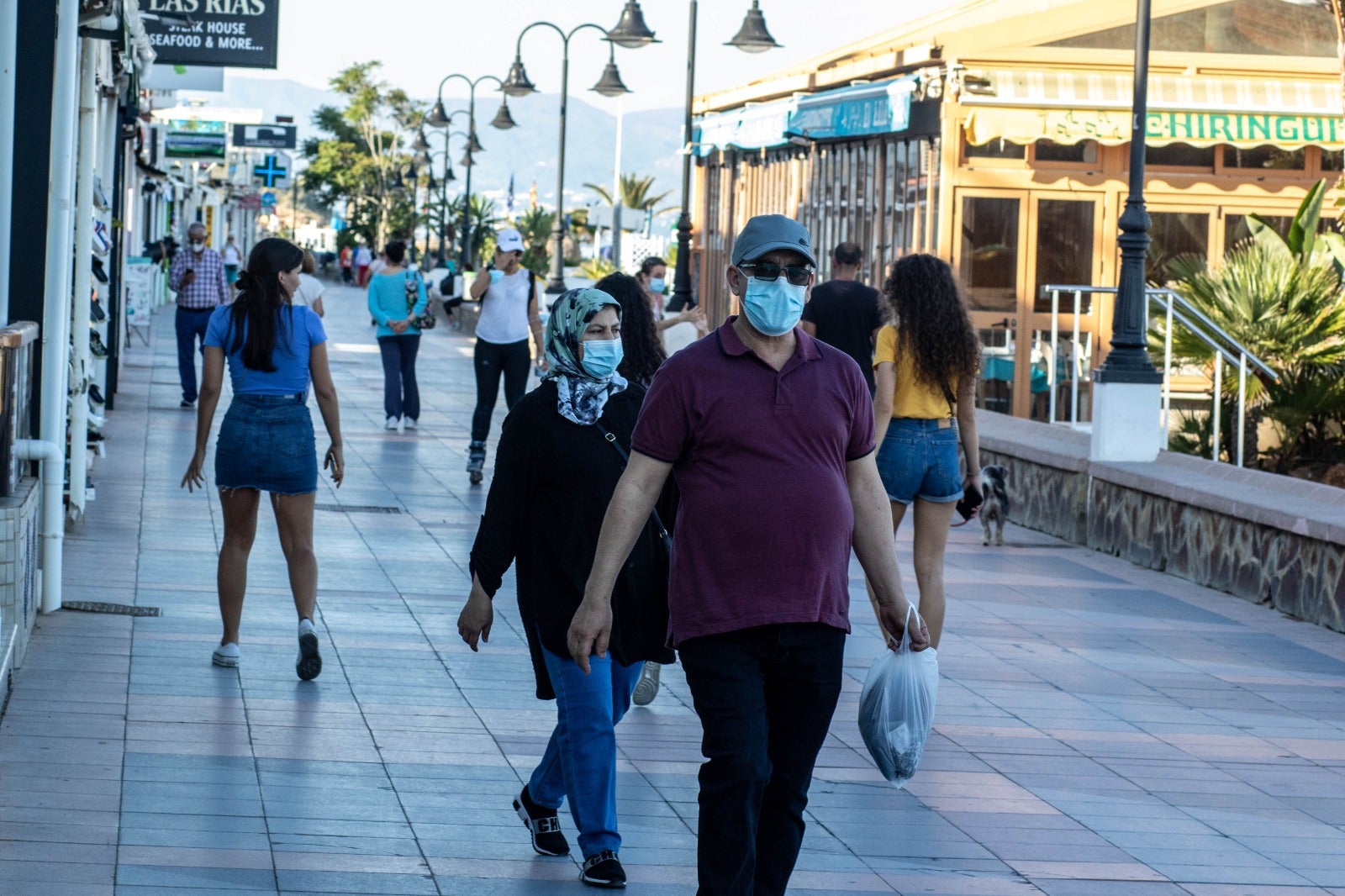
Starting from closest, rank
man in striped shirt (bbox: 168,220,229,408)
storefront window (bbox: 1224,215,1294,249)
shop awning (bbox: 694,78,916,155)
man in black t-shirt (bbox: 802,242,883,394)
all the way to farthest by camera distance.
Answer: man in black t-shirt (bbox: 802,242,883,394), man in striped shirt (bbox: 168,220,229,408), shop awning (bbox: 694,78,916,155), storefront window (bbox: 1224,215,1294,249)

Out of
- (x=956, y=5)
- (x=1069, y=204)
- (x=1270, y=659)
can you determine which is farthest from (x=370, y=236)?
(x=1270, y=659)

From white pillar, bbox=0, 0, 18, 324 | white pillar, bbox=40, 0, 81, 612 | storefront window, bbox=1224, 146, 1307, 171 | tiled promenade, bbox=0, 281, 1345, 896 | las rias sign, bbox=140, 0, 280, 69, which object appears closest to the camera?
tiled promenade, bbox=0, 281, 1345, 896

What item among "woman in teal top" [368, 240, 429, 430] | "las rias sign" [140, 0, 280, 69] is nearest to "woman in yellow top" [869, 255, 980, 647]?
"las rias sign" [140, 0, 280, 69]

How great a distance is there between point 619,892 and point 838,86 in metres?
18.6

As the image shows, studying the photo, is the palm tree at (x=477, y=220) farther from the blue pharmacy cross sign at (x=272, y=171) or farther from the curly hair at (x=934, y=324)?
the curly hair at (x=934, y=324)

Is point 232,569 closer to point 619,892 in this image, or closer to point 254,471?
point 254,471

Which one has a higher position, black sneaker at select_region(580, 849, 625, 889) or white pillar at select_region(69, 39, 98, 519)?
white pillar at select_region(69, 39, 98, 519)

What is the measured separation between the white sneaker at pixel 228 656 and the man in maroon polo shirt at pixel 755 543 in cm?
341

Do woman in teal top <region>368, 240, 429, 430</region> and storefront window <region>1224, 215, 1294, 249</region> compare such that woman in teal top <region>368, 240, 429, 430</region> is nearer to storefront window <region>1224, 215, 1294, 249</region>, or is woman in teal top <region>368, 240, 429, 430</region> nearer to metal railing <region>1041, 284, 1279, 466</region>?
metal railing <region>1041, 284, 1279, 466</region>

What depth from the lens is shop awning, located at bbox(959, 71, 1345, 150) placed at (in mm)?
18734

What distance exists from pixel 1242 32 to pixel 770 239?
55.5ft

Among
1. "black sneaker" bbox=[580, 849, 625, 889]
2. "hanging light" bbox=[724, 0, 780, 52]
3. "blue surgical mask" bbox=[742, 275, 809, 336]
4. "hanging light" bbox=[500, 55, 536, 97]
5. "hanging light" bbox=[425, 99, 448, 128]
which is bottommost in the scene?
"black sneaker" bbox=[580, 849, 625, 889]

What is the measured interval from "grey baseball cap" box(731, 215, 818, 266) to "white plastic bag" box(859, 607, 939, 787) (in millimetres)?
1062

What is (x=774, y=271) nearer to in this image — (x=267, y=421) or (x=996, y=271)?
(x=267, y=421)
